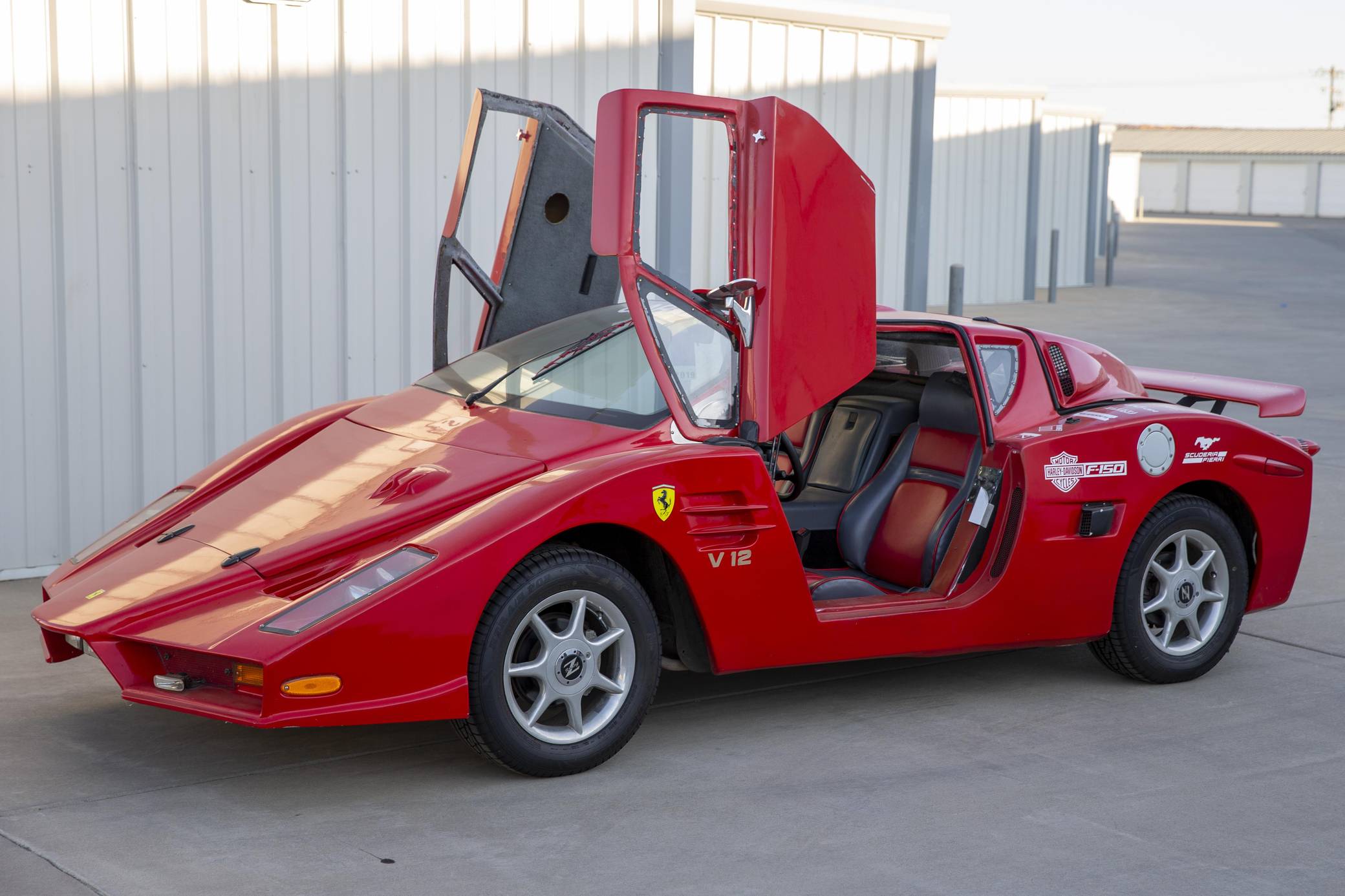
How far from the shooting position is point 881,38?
1130 cm

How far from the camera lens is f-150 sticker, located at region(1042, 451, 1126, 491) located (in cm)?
528

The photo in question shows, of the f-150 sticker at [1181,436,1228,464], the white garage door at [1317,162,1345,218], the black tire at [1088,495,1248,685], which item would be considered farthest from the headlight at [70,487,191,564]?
the white garage door at [1317,162,1345,218]

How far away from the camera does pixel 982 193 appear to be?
76.5 feet

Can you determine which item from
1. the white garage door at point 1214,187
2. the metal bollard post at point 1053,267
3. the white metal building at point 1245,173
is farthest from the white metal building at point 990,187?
the white garage door at point 1214,187

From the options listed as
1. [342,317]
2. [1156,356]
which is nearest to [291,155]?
[342,317]

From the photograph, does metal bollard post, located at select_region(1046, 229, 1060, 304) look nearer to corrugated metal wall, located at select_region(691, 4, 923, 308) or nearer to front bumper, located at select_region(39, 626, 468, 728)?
corrugated metal wall, located at select_region(691, 4, 923, 308)

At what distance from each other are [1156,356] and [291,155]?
1116cm

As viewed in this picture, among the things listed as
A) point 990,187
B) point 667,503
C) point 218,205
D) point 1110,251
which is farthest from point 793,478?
point 1110,251

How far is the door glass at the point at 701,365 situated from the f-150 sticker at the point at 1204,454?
1.76 metres

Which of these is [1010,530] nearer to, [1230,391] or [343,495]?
[1230,391]

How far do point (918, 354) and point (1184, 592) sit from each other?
51.8 inches

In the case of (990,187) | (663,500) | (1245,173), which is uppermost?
(1245,173)

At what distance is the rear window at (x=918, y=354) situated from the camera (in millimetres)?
5504

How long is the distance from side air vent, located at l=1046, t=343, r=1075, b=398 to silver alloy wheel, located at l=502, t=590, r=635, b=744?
2018 millimetres
